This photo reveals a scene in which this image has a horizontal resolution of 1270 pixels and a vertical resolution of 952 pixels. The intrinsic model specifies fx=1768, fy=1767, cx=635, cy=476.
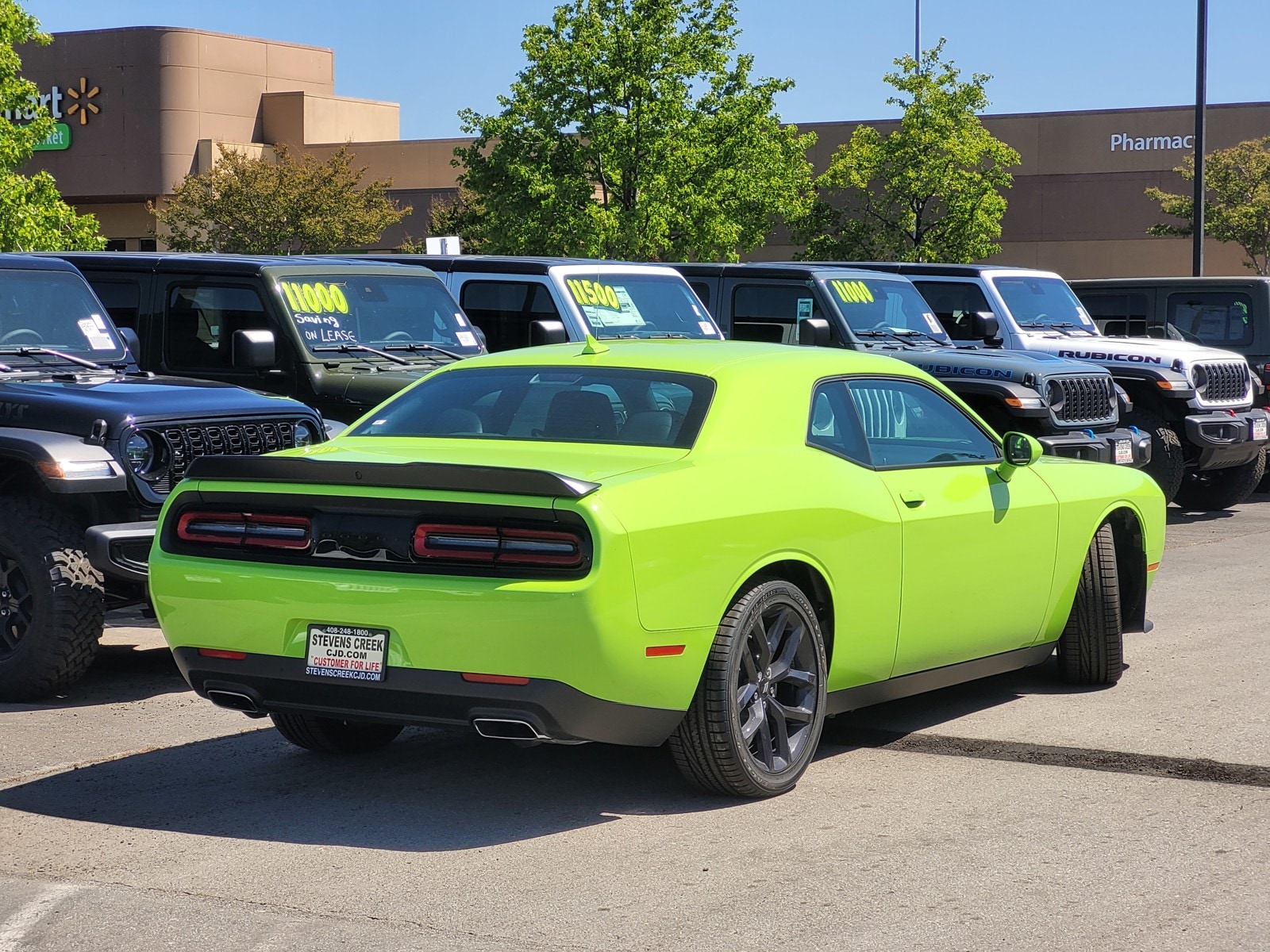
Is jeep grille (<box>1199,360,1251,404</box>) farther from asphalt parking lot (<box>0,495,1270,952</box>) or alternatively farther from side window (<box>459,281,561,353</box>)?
asphalt parking lot (<box>0,495,1270,952</box>)

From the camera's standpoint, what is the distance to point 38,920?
4.68 meters

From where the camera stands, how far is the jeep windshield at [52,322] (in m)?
9.17

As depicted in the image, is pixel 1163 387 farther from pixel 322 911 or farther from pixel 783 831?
pixel 322 911

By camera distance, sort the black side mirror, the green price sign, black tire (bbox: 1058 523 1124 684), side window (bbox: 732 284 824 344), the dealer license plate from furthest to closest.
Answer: the green price sign < side window (bbox: 732 284 824 344) < the black side mirror < black tire (bbox: 1058 523 1124 684) < the dealer license plate

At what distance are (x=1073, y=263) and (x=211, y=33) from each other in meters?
27.7

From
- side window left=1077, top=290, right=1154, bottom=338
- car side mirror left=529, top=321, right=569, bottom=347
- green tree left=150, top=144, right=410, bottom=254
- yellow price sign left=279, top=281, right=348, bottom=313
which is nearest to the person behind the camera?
yellow price sign left=279, top=281, right=348, bottom=313

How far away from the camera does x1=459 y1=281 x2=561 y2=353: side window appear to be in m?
13.9

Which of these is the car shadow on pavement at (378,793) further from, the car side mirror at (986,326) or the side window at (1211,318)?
the side window at (1211,318)

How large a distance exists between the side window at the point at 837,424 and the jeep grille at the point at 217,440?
2872 mm

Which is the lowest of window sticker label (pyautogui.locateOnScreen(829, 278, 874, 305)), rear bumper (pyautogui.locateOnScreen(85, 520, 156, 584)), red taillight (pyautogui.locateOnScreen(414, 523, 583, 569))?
rear bumper (pyautogui.locateOnScreen(85, 520, 156, 584))

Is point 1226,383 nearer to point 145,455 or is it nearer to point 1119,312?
point 1119,312

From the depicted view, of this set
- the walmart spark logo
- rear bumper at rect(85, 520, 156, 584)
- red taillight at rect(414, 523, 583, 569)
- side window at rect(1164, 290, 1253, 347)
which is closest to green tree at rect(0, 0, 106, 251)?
side window at rect(1164, 290, 1253, 347)

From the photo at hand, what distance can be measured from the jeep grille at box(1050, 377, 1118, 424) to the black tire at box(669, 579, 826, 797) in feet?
27.8

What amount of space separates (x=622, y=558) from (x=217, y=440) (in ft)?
12.1
